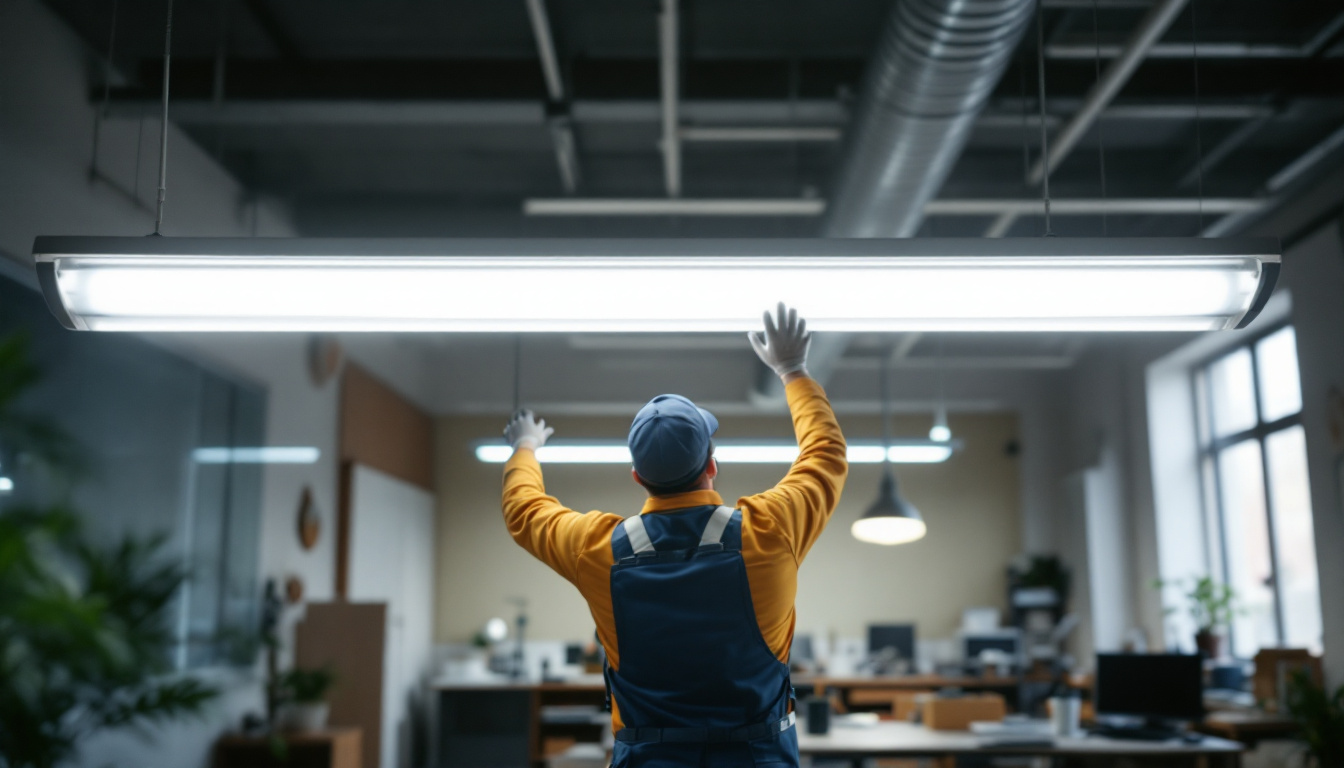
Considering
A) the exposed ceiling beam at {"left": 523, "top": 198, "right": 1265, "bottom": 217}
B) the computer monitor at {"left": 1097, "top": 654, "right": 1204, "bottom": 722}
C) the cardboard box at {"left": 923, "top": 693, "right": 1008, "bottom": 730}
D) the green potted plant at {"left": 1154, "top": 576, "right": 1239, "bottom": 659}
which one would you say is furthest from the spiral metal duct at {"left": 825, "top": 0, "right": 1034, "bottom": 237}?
the green potted plant at {"left": 1154, "top": 576, "right": 1239, "bottom": 659}

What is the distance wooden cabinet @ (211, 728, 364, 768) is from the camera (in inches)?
239

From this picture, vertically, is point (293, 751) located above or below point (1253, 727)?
below

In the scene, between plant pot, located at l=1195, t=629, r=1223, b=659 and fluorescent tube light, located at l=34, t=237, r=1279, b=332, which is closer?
fluorescent tube light, located at l=34, t=237, r=1279, b=332

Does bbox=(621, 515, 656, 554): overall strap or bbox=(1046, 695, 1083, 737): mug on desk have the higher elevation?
bbox=(621, 515, 656, 554): overall strap

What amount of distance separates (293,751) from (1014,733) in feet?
12.7

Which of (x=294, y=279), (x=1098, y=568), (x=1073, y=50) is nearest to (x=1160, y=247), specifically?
(x=294, y=279)

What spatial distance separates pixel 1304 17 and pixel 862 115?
2351 mm

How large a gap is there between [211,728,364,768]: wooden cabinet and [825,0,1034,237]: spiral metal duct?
3.90m

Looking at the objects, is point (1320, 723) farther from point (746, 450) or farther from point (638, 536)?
point (638, 536)

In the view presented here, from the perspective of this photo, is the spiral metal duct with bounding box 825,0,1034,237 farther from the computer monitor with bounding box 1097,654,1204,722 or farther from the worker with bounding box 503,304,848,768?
the computer monitor with bounding box 1097,654,1204,722

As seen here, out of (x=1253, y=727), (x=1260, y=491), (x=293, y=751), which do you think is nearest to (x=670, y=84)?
(x=293, y=751)

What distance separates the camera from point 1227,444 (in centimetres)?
832

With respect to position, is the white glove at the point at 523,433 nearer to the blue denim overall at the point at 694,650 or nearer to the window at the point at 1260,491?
the blue denim overall at the point at 694,650

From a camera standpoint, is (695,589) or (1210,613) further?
(1210,613)
